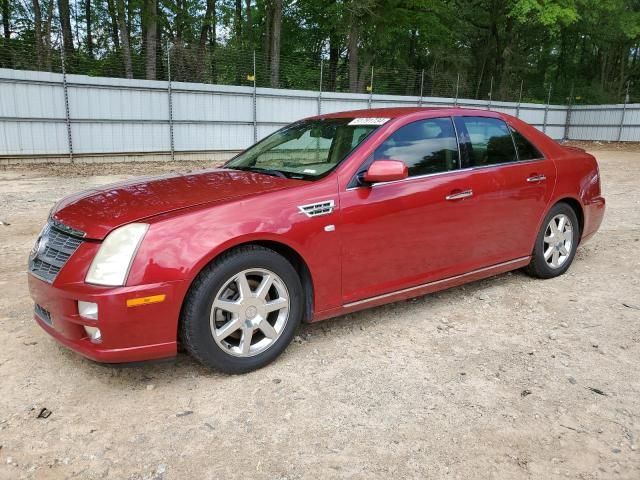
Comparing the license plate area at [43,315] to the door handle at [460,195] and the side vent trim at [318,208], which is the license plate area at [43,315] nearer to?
the side vent trim at [318,208]

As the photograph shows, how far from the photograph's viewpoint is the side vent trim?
3.12 metres

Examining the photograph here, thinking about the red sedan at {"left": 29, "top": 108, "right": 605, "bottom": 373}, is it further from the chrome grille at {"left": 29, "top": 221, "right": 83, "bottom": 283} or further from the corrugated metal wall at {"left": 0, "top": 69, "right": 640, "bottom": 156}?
the corrugated metal wall at {"left": 0, "top": 69, "right": 640, "bottom": 156}

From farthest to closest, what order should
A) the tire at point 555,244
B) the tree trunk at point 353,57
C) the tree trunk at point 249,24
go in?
1. the tree trunk at point 249,24
2. the tree trunk at point 353,57
3. the tire at point 555,244

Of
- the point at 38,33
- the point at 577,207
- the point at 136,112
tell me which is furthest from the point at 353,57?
the point at 577,207

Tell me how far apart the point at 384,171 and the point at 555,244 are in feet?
7.74

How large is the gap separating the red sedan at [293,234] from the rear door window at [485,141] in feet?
0.04

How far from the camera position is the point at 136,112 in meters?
15.2

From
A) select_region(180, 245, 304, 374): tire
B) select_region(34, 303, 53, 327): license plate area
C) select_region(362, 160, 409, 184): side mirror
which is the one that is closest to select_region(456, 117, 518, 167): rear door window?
select_region(362, 160, 409, 184): side mirror

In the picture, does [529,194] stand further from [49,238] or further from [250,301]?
[49,238]

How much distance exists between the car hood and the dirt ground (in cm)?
92

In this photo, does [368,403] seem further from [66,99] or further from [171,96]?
[171,96]

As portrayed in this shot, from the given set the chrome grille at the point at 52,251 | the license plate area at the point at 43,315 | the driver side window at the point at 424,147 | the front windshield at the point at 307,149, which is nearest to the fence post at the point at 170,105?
the front windshield at the point at 307,149

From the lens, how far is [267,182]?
10.9ft

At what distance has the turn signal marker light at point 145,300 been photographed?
8.52 ft
